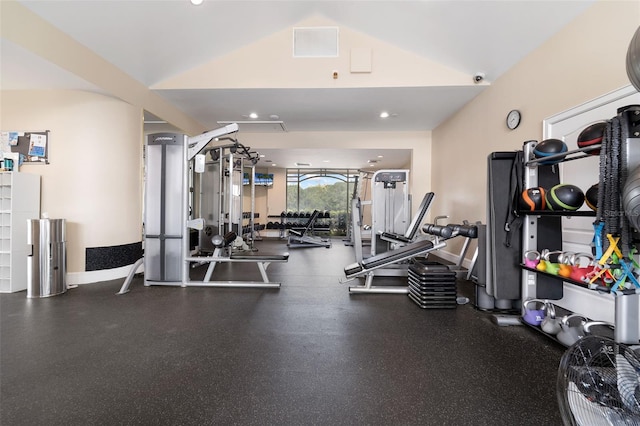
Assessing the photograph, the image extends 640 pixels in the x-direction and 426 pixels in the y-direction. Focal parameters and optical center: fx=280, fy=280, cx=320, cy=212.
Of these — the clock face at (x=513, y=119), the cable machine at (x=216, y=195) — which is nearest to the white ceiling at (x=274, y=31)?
the clock face at (x=513, y=119)

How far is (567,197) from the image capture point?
1.77 meters

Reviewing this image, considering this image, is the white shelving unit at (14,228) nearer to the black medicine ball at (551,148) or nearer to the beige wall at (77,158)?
the beige wall at (77,158)

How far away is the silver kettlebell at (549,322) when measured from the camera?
→ 79.6 inches

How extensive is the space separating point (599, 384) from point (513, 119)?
3253 millimetres

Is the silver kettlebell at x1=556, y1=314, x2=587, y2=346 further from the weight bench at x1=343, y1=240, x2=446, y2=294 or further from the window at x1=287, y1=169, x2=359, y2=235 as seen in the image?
the window at x1=287, y1=169, x2=359, y2=235

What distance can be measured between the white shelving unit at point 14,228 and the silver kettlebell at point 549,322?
5.13m

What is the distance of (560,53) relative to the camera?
264 cm

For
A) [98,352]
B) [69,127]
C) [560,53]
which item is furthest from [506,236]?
[69,127]

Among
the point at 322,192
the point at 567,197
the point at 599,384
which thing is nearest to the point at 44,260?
the point at 599,384

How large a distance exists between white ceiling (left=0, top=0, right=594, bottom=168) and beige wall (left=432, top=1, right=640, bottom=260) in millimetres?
186

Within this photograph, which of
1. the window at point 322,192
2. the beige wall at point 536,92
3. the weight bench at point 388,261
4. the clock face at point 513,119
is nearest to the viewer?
the beige wall at point 536,92

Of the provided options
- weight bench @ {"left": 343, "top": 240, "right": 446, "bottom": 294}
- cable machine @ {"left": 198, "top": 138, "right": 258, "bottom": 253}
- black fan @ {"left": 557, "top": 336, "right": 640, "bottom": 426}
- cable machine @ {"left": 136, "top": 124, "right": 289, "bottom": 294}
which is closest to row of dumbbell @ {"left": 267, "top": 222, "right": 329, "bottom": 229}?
cable machine @ {"left": 198, "top": 138, "right": 258, "bottom": 253}

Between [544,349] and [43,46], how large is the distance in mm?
4917

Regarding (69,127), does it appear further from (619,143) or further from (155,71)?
(619,143)
